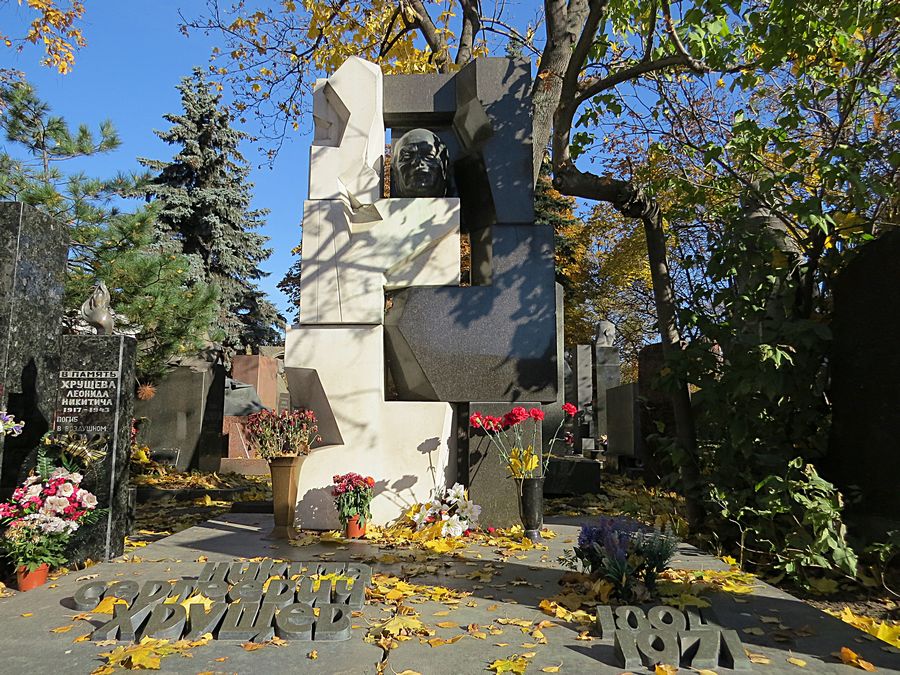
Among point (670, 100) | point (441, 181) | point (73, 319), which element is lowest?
point (73, 319)

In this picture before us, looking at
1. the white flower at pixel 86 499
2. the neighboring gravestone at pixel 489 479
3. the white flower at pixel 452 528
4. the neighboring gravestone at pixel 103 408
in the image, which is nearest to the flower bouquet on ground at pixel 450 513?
the white flower at pixel 452 528

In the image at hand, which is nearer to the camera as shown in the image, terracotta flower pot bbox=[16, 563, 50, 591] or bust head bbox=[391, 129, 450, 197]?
terracotta flower pot bbox=[16, 563, 50, 591]

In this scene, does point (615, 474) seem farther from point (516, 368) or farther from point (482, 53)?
point (482, 53)

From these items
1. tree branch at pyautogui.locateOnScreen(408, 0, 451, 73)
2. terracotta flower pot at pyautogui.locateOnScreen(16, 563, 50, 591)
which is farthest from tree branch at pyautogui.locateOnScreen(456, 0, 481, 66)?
terracotta flower pot at pyautogui.locateOnScreen(16, 563, 50, 591)

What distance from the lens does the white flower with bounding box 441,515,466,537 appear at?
22.5 feet

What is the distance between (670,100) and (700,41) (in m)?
1.19

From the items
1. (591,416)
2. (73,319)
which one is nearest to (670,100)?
(73,319)

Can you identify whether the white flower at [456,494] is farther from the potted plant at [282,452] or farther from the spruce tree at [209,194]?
the spruce tree at [209,194]

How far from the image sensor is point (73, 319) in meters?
10.6

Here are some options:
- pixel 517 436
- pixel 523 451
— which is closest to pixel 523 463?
pixel 523 451

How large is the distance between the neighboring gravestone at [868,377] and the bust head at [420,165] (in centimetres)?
423

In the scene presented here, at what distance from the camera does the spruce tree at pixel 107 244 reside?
10.2 m

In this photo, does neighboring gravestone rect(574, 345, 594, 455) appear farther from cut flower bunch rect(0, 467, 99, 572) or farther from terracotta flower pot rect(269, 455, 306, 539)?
cut flower bunch rect(0, 467, 99, 572)

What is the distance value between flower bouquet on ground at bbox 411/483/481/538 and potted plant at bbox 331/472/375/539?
20.2 inches
